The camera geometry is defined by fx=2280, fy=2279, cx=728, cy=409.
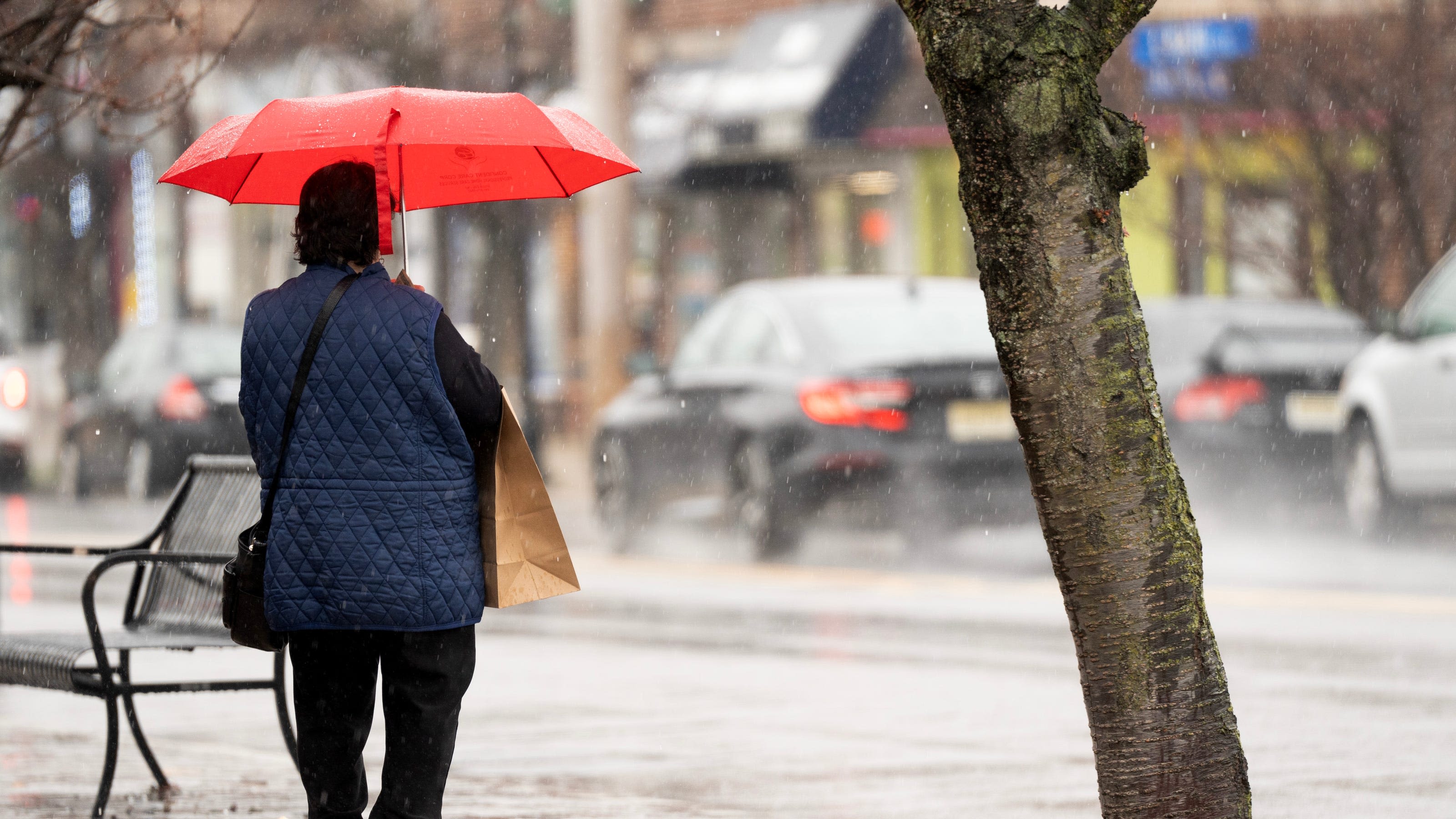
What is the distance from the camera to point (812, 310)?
13.7 m

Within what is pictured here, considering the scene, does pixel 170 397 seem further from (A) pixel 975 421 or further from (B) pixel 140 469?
(A) pixel 975 421

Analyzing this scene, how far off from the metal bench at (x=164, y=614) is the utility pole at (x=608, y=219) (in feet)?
46.3

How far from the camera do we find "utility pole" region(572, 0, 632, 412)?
850 inches

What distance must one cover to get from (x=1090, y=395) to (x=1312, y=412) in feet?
36.7

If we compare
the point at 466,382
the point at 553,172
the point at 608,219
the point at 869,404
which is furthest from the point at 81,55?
the point at 608,219

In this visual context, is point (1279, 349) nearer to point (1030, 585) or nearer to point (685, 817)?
point (1030, 585)

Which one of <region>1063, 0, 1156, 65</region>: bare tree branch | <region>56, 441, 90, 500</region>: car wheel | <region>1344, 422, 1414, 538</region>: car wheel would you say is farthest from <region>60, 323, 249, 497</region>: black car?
<region>1063, 0, 1156, 65</region>: bare tree branch

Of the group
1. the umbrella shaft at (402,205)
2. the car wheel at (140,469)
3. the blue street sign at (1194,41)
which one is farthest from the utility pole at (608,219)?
the umbrella shaft at (402,205)

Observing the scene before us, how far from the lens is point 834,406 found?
13094mm

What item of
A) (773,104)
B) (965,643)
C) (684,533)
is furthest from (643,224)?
(965,643)

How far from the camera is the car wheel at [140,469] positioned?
780 inches

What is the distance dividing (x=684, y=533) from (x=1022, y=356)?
458 inches

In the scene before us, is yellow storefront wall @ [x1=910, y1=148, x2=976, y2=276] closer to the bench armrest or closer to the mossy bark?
the bench armrest

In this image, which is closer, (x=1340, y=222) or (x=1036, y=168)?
(x=1036, y=168)
